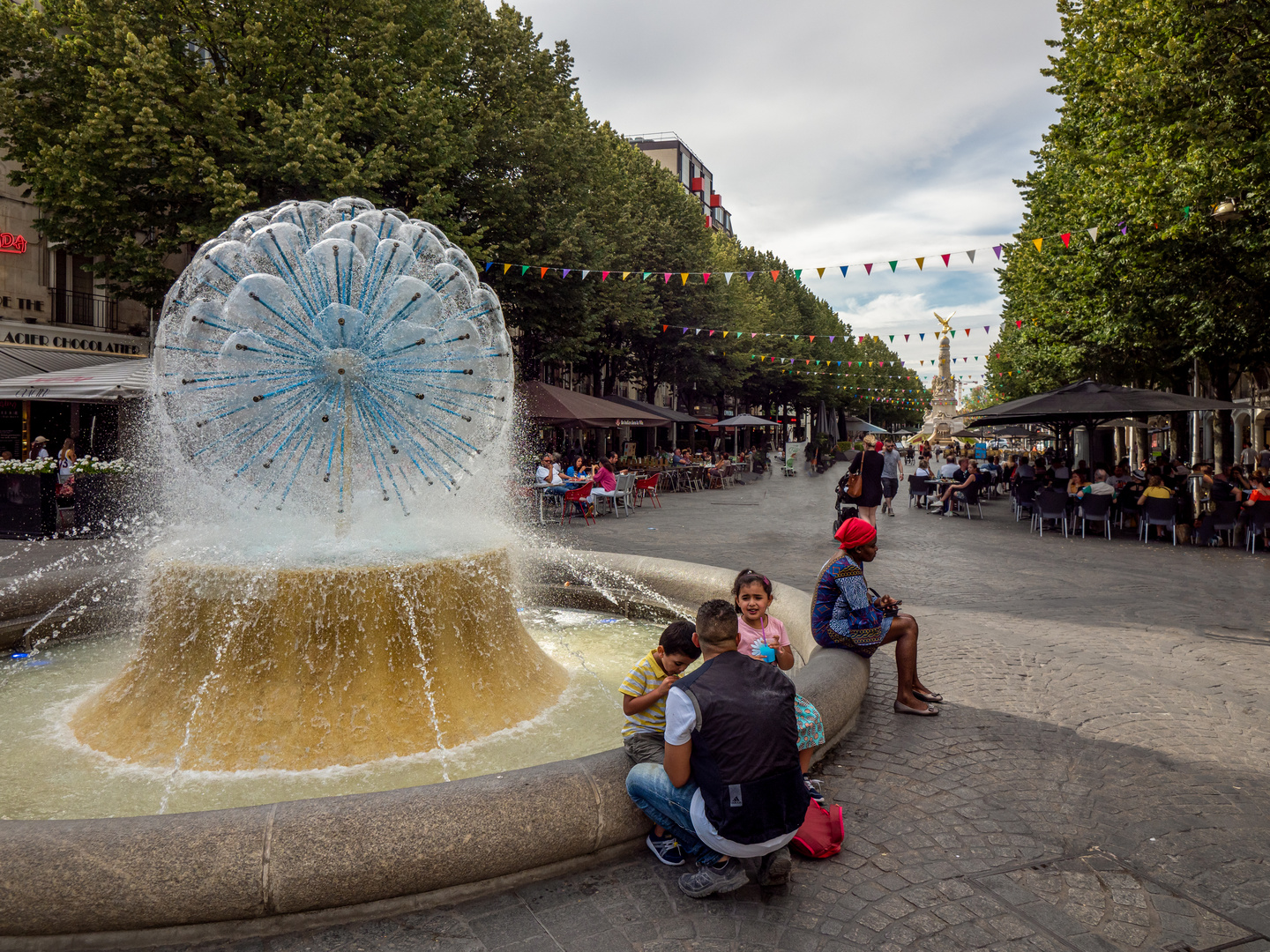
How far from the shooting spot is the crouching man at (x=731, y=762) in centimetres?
322

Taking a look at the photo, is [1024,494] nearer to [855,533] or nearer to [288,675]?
[855,533]

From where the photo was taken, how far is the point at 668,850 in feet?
11.9

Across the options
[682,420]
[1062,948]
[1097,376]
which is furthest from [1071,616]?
[1097,376]

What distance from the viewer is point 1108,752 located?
4.93 metres

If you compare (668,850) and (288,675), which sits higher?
(288,675)

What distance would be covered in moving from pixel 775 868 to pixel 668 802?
50cm

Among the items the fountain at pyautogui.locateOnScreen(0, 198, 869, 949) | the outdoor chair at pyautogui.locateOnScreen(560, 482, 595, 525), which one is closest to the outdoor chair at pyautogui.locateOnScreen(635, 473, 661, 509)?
the outdoor chair at pyautogui.locateOnScreen(560, 482, 595, 525)

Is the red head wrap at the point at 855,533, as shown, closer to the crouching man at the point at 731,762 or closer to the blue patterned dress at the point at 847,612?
the blue patterned dress at the point at 847,612

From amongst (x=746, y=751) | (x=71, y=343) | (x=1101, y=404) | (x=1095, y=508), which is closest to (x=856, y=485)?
(x=1095, y=508)

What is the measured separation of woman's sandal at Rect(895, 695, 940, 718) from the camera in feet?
18.4

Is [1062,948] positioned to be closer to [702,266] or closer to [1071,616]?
[1071,616]

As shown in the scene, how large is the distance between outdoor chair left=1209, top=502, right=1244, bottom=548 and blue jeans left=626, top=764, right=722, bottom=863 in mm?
15076

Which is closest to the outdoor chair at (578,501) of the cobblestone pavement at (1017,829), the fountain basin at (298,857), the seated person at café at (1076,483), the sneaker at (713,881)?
the seated person at café at (1076,483)

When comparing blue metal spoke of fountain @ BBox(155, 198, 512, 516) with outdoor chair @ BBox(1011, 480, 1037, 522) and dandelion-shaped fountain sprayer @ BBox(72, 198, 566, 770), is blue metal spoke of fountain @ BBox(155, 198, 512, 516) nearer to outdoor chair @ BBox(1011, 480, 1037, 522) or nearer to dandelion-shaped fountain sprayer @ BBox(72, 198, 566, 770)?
dandelion-shaped fountain sprayer @ BBox(72, 198, 566, 770)
